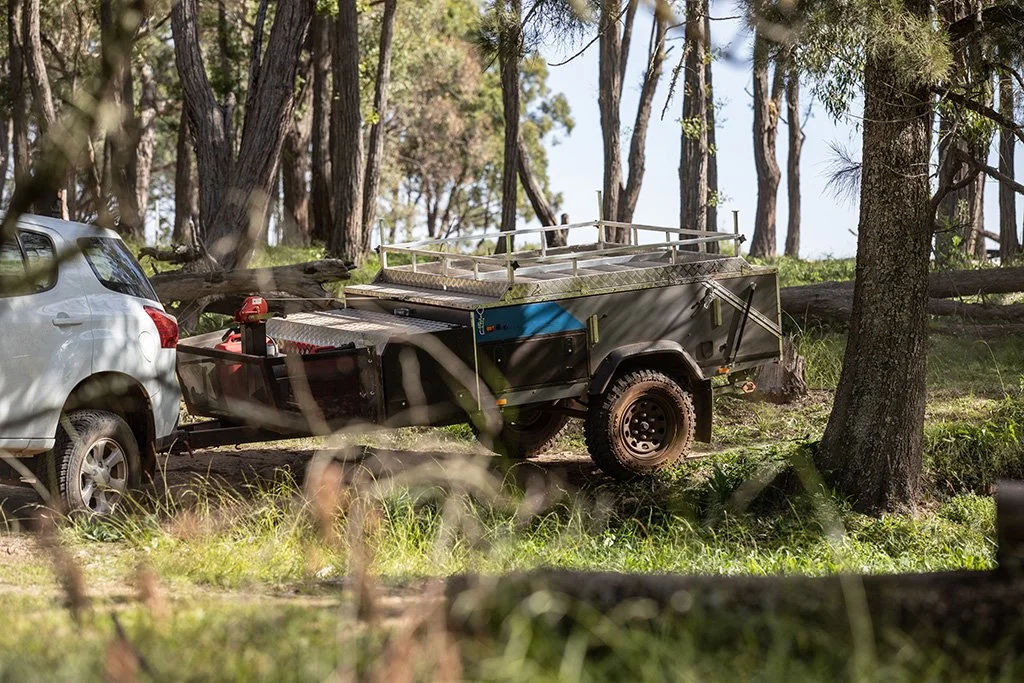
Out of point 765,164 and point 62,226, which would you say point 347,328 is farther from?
point 765,164

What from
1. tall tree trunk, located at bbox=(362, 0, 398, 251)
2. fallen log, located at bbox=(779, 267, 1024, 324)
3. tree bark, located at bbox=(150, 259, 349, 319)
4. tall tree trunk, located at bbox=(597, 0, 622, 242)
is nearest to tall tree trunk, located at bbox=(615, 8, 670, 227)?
tall tree trunk, located at bbox=(597, 0, 622, 242)

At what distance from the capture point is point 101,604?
4816 mm

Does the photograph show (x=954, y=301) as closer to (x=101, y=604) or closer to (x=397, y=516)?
(x=397, y=516)

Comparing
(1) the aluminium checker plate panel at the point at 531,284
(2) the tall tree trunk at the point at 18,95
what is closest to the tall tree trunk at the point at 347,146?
(2) the tall tree trunk at the point at 18,95

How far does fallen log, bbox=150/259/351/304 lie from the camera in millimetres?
12663

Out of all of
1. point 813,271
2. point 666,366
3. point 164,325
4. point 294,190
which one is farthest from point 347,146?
point 164,325

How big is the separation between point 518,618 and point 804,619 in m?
0.88

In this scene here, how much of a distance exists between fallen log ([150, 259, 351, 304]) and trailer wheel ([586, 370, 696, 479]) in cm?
416

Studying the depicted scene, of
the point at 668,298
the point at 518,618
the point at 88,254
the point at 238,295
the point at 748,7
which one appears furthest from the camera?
the point at 238,295

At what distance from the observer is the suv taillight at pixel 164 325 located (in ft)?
26.9

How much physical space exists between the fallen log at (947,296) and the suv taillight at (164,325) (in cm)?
899

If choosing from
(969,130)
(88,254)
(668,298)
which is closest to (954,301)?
(969,130)

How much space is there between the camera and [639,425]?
9836mm

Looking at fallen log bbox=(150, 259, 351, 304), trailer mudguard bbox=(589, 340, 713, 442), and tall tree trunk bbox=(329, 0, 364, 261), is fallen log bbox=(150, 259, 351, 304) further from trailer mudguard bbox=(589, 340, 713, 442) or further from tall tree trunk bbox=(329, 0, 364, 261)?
tall tree trunk bbox=(329, 0, 364, 261)
